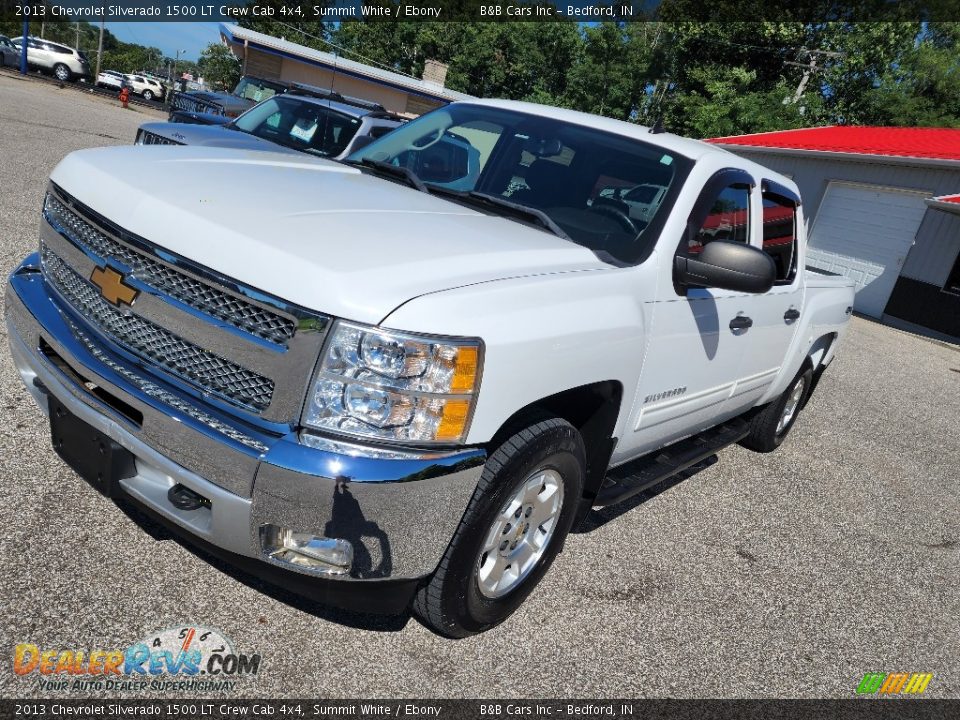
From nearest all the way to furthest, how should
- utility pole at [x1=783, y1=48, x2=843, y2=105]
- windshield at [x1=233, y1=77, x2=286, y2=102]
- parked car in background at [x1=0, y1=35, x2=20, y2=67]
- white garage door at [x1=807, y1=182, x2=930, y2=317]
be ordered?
white garage door at [x1=807, y1=182, x2=930, y2=317]
windshield at [x1=233, y1=77, x2=286, y2=102]
utility pole at [x1=783, y1=48, x2=843, y2=105]
parked car in background at [x1=0, y1=35, x2=20, y2=67]

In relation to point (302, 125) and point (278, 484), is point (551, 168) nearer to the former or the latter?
point (278, 484)

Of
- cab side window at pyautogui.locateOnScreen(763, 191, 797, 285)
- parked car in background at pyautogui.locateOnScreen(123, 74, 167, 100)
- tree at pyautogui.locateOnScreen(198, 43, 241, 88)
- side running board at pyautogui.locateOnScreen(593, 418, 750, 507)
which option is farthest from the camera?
tree at pyautogui.locateOnScreen(198, 43, 241, 88)

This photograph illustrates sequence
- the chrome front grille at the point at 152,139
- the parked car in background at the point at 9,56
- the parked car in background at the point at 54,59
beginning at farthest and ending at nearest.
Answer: the parked car in background at the point at 9,56
the parked car in background at the point at 54,59
the chrome front grille at the point at 152,139

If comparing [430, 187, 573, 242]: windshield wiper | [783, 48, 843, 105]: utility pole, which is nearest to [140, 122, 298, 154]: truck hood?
[430, 187, 573, 242]: windshield wiper

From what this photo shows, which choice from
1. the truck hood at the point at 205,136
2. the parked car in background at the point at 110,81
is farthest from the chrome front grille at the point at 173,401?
the parked car in background at the point at 110,81

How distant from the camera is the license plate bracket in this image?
2328 millimetres

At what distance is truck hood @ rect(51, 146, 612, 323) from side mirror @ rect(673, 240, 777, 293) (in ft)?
1.43

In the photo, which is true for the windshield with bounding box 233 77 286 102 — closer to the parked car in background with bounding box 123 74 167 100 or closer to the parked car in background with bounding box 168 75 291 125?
the parked car in background with bounding box 168 75 291 125

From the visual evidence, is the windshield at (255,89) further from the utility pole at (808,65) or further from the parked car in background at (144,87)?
the parked car in background at (144,87)

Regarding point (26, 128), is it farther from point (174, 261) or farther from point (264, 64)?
point (264, 64)

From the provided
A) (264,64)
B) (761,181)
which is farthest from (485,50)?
(761,181)

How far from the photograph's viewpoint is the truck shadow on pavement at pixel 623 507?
3.83 meters

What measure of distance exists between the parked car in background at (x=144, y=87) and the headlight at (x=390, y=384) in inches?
2152

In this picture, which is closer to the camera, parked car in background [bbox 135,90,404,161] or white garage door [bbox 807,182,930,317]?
parked car in background [bbox 135,90,404,161]
